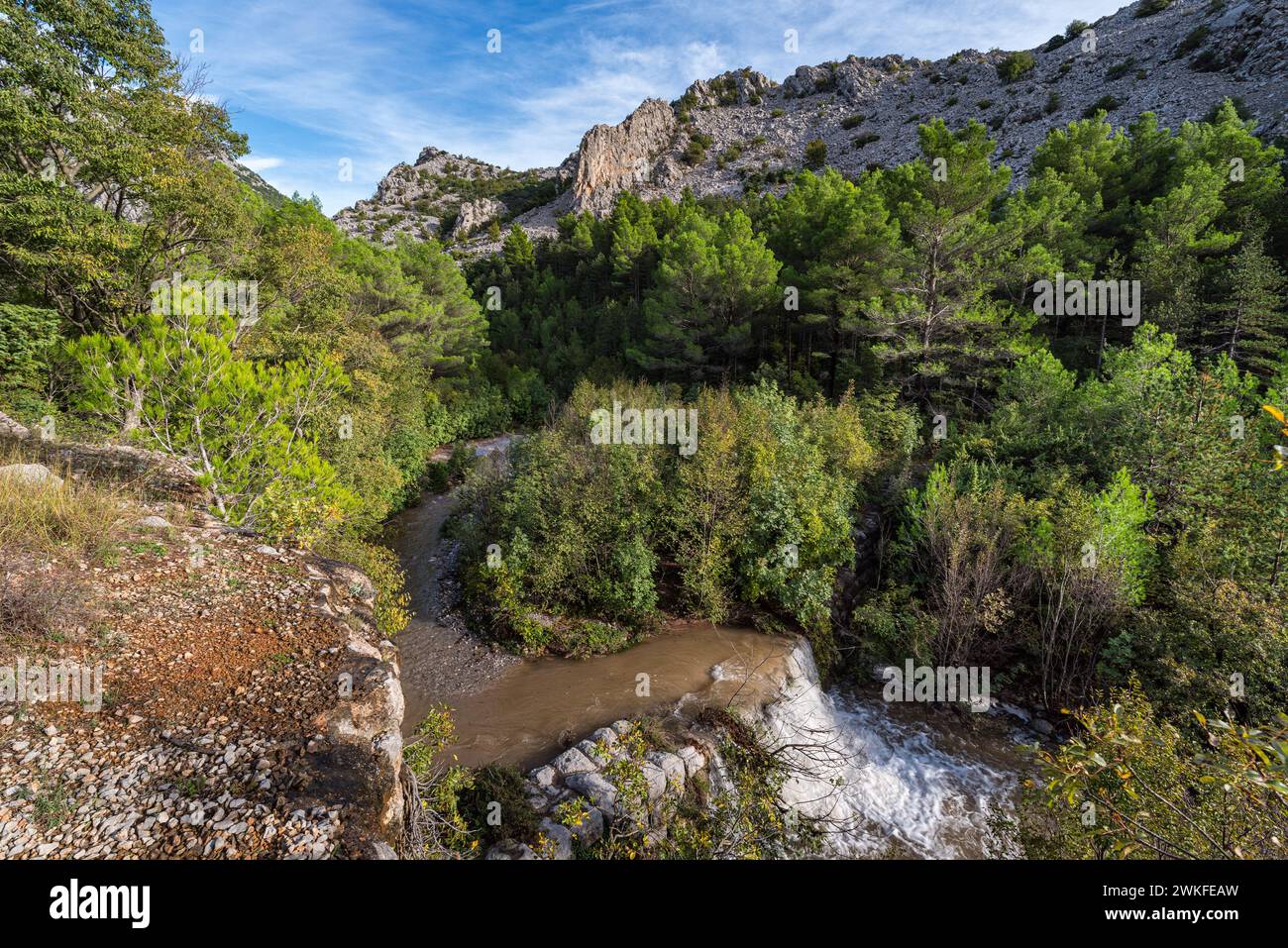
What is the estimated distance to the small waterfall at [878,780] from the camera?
27.0ft

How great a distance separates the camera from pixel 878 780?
938 cm

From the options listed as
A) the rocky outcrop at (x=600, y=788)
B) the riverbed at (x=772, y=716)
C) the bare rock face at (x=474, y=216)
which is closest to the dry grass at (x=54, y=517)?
the riverbed at (x=772, y=716)

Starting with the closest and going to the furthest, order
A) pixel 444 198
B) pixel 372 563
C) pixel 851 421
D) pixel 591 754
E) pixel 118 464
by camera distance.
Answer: pixel 591 754 < pixel 118 464 < pixel 372 563 < pixel 851 421 < pixel 444 198

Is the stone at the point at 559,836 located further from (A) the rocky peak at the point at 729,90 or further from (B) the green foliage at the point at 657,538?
(A) the rocky peak at the point at 729,90

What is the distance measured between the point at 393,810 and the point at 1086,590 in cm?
1259

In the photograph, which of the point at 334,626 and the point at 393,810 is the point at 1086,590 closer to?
the point at 393,810

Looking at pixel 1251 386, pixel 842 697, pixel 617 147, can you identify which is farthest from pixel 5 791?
pixel 617 147

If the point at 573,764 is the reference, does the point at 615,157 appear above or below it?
above

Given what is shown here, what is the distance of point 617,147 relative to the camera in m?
62.4

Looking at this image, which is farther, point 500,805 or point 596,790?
point 596,790

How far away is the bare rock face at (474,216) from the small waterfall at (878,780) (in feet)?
226

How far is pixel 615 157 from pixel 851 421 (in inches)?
2354

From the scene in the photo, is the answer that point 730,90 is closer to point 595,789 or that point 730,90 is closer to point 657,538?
point 657,538

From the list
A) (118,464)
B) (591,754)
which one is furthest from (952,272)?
(118,464)
